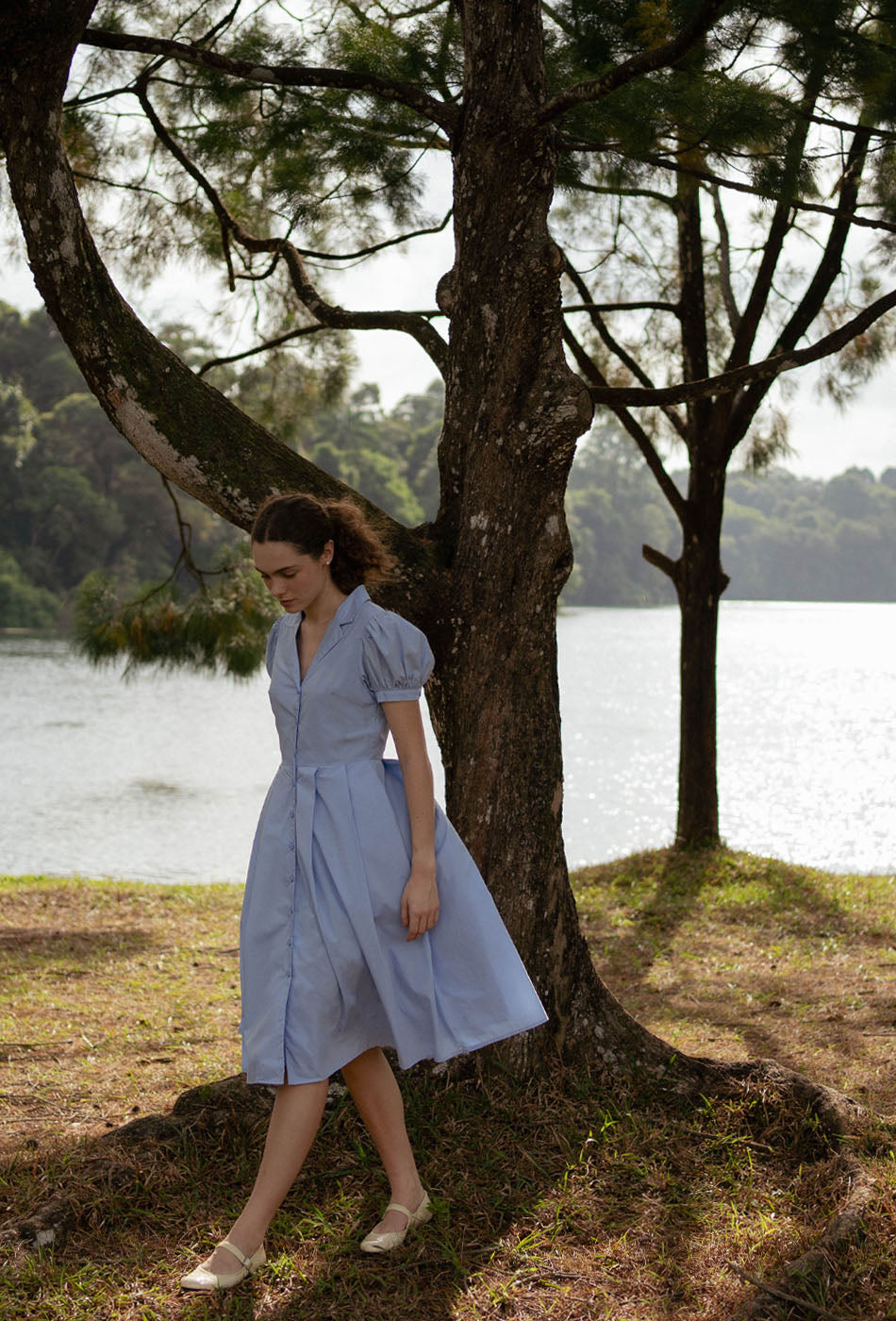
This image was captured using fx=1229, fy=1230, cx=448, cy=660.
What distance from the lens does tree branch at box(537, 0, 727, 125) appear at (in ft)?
8.88

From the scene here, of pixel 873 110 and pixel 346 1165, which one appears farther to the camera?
pixel 873 110

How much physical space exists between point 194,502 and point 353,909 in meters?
36.4

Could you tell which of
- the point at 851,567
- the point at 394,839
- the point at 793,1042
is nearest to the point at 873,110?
the point at 793,1042

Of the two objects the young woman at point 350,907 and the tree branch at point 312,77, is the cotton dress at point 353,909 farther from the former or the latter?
the tree branch at point 312,77

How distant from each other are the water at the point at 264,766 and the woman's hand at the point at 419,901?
5221 millimetres

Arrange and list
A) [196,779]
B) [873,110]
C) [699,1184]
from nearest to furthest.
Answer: [699,1184]
[873,110]
[196,779]

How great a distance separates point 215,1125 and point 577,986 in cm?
92

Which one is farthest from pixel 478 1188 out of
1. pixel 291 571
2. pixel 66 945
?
pixel 66 945

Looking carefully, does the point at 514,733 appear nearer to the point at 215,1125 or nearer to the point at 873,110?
the point at 215,1125

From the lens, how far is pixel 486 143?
3082 millimetres

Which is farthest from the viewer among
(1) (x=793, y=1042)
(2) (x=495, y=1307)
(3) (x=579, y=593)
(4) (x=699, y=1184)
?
(3) (x=579, y=593)

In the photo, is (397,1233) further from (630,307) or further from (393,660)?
(630,307)

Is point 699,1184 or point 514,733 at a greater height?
point 514,733

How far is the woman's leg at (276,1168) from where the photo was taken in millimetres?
2135
